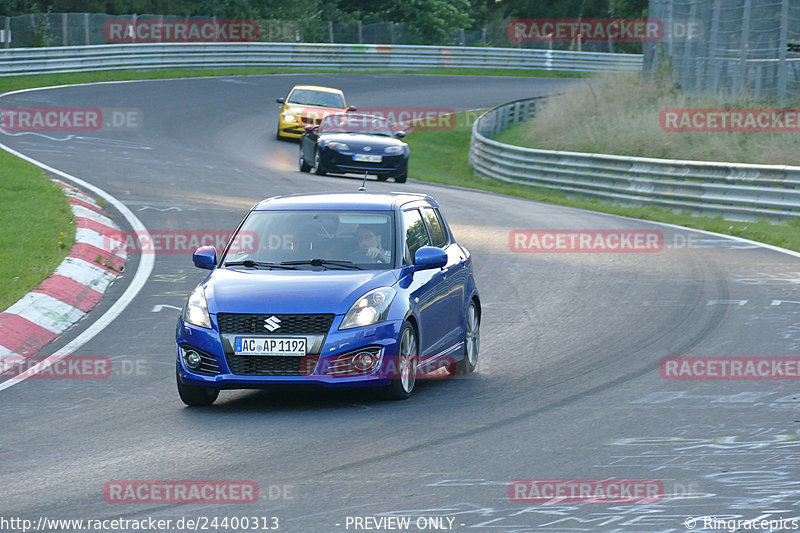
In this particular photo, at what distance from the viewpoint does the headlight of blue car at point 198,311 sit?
916 centimetres

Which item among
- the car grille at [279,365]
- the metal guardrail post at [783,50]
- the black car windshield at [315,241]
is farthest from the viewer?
the metal guardrail post at [783,50]

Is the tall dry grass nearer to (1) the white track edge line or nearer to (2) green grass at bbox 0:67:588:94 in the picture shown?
(2) green grass at bbox 0:67:588:94

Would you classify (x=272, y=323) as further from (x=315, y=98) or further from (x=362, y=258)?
(x=315, y=98)

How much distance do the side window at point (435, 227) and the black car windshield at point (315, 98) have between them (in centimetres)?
2498

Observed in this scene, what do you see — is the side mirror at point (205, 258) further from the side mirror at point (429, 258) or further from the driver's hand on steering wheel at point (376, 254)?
the side mirror at point (429, 258)

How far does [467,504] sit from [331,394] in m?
3.43

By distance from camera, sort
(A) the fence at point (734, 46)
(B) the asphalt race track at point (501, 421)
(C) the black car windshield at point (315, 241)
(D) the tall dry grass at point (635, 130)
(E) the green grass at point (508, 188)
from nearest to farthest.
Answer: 1. (B) the asphalt race track at point (501, 421)
2. (C) the black car windshield at point (315, 241)
3. (E) the green grass at point (508, 188)
4. (D) the tall dry grass at point (635, 130)
5. (A) the fence at point (734, 46)

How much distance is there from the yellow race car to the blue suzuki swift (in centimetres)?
2484

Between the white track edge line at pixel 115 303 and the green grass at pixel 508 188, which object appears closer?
the white track edge line at pixel 115 303

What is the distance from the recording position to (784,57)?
31641mm

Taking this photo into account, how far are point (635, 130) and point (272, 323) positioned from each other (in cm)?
2581

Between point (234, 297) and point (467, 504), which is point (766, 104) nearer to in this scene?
point (234, 297)

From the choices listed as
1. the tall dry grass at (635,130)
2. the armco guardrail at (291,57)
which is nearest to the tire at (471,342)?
the tall dry grass at (635,130)

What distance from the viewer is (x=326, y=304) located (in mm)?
9039
